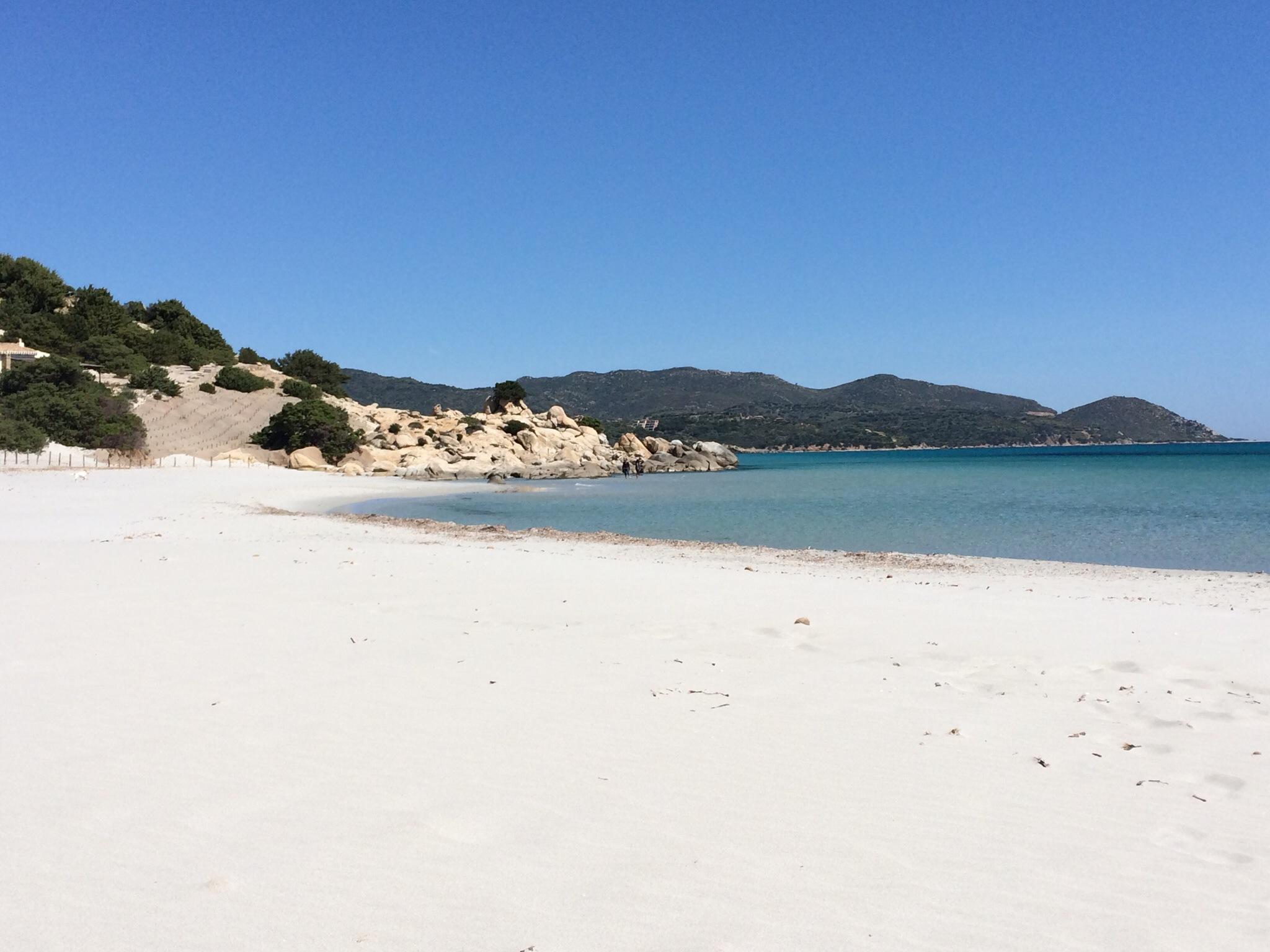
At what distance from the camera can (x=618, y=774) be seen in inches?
154

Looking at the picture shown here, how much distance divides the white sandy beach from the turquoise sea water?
9.11 meters

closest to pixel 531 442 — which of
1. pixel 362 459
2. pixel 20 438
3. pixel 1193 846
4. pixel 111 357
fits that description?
pixel 362 459

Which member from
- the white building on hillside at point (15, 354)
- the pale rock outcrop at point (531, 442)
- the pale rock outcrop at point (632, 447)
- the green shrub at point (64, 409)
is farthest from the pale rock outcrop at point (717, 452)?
the white building on hillside at point (15, 354)

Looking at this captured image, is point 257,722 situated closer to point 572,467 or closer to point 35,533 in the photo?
point 35,533

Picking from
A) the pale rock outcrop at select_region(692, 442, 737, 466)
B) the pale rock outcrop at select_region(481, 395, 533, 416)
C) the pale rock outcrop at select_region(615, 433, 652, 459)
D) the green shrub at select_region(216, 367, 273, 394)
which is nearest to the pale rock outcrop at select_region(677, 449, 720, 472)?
the pale rock outcrop at select_region(692, 442, 737, 466)

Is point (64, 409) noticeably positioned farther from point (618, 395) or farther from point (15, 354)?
point (618, 395)

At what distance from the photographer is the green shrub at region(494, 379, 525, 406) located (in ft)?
221

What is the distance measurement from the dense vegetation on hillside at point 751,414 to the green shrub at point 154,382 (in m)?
78.3

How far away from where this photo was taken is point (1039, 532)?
778 inches

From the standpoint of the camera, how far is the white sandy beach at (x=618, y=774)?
271 centimetres

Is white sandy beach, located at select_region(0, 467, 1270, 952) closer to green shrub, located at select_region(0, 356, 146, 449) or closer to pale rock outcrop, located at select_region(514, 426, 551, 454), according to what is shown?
green shrub, located at select_region(0, 356, 146, 449)

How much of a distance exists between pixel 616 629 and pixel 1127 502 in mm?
28012

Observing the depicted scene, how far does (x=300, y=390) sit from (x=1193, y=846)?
55998 mm

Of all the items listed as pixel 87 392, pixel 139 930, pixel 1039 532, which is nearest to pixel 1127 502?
pixel 1039 532
